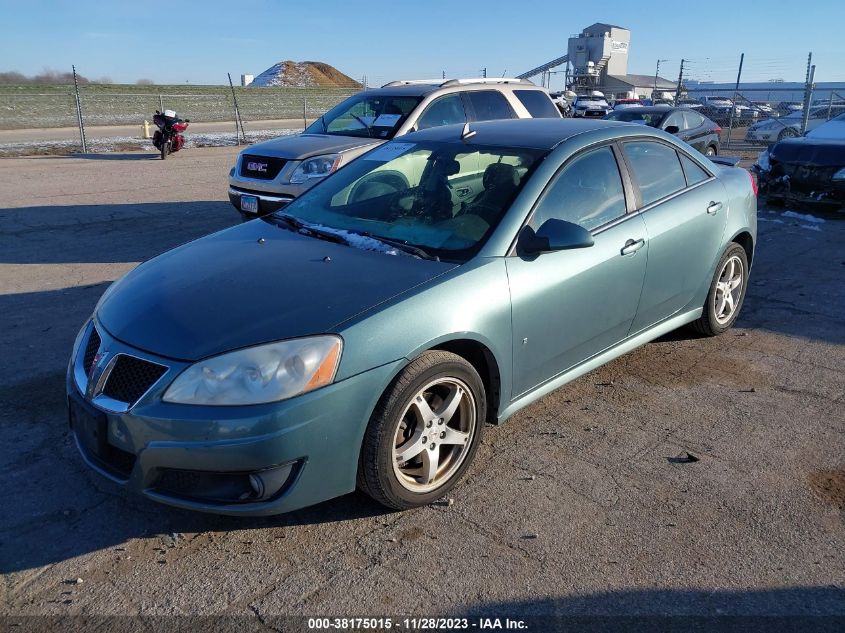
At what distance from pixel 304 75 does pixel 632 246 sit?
107 m

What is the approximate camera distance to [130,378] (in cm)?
294

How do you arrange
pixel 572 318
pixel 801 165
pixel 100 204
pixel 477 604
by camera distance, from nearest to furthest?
1. pixel 477 604
2. pixel 572 318
3. pixel 801 165
4. pixel 100 204

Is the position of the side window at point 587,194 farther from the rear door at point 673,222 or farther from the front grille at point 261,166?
the front grille at point 261,166

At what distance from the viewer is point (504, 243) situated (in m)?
3.58

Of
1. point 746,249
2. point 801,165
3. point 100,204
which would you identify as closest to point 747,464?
point 746,249

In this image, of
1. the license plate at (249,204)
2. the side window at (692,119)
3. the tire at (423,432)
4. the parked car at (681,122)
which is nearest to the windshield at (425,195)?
the tire at (423,432)

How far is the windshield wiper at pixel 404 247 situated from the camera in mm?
3561

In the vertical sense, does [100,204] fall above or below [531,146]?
below

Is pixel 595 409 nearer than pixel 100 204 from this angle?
Yes

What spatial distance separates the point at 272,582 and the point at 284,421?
0.64 meters

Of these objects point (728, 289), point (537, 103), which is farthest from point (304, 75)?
point (728, 289)

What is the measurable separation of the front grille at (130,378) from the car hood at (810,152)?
10106 mm

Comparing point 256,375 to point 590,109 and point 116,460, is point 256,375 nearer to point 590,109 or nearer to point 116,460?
point 116,460

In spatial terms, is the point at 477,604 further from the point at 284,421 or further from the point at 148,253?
the point at 148,253
